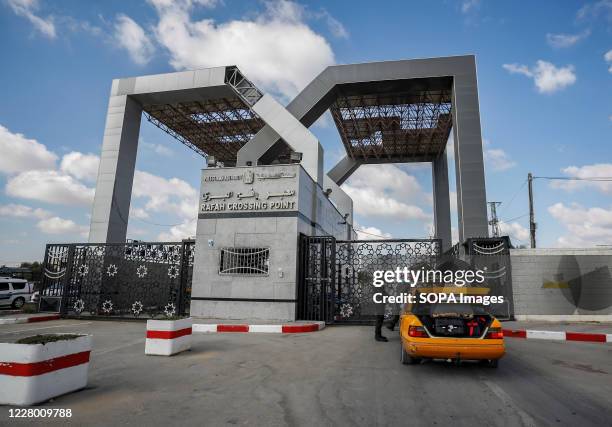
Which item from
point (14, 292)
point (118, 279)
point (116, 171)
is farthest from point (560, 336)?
point (14, 292)

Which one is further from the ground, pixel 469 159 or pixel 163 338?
pixel 469 159

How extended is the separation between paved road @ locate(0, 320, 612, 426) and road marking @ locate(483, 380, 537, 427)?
2 cm

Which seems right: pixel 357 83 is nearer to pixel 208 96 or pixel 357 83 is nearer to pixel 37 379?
pixel 208 96

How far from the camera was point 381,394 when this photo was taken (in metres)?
5.19

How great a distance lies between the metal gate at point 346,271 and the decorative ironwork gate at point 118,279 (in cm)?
475

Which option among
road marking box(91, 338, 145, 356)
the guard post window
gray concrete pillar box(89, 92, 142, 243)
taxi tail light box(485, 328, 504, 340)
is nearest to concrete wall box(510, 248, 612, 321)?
the guard post window

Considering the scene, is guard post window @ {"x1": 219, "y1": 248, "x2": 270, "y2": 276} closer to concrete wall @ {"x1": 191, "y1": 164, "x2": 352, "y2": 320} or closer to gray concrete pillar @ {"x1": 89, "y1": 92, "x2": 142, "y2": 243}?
concrete wall @ {"x1": 191, "y1": 164, "x2": 352, "y2": 320}

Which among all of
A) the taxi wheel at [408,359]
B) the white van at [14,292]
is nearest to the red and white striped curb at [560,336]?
the taxi wheel at [408,359]

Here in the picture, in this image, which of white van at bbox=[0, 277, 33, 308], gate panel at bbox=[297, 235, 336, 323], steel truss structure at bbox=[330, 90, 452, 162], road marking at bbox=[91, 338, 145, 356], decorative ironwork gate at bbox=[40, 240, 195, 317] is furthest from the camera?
steel truss structure at bbox=[330, 90, 452, 162]

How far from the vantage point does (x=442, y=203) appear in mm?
32375

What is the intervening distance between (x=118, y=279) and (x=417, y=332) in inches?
534

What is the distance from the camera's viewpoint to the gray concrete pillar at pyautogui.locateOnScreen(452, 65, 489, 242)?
18438 millimetres

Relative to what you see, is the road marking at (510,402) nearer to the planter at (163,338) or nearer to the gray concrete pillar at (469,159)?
the planter at (163,338)

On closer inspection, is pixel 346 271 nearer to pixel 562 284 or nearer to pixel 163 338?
pixel 163 338
